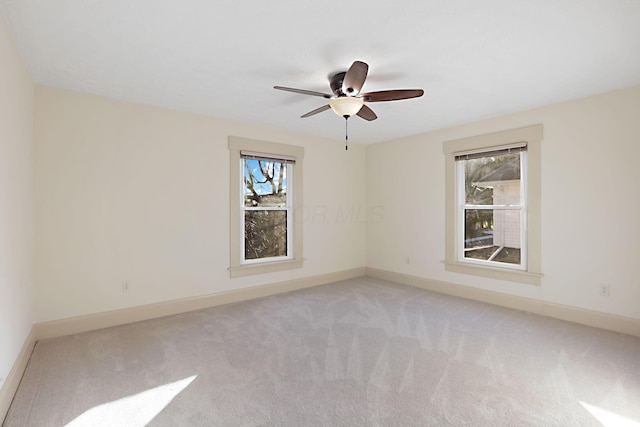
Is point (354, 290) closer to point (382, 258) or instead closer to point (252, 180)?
point (382, 258)

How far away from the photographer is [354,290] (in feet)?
15.8

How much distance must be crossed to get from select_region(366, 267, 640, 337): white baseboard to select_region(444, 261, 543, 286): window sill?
0.20 meters

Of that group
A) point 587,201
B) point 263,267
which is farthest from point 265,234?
point 587,201

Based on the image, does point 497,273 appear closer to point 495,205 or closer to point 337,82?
point 495,205

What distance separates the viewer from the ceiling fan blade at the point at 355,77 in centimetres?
225

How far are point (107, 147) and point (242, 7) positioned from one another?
2345mm

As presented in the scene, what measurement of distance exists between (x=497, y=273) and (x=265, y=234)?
3.14 metres

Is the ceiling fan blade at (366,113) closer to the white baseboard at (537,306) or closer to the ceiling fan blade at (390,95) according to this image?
the ceiling fan blade at (390,95)

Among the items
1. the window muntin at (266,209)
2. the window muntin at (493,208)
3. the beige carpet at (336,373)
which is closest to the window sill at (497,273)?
the window muntin at (493,208)

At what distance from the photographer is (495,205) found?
4.25 m

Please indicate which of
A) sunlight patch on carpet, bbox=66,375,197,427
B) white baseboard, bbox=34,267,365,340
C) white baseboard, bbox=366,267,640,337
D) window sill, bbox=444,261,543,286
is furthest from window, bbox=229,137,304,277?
window sill, bbox=444,261,543,286

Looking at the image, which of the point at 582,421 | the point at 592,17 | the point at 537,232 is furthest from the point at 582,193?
the point at 582,421

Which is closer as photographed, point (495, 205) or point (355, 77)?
point (355, 77)

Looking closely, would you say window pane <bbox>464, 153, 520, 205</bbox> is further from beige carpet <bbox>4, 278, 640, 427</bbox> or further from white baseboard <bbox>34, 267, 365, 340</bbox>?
white baseboard <bbox>34, 267, 365, 340</bbox>
